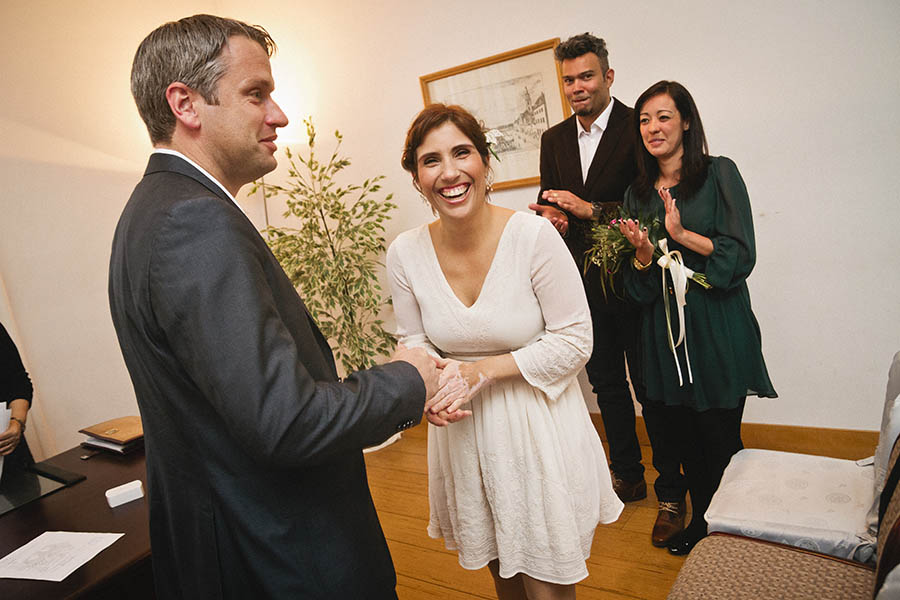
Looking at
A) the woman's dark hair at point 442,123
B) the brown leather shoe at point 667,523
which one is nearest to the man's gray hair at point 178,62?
the woman's dark hair at point 442,123

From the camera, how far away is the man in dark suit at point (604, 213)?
2588 mm

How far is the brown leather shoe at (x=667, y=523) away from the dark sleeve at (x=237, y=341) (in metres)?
2.01

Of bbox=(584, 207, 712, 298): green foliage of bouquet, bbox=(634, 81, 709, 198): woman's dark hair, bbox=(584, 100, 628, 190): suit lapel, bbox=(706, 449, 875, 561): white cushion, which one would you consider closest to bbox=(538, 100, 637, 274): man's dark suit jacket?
bbox=(584, 100, 628, 190): suit lapel

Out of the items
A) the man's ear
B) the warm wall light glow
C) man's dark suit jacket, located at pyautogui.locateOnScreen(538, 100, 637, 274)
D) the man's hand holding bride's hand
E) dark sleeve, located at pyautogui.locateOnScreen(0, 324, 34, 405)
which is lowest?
the man's hand holding bride's hand

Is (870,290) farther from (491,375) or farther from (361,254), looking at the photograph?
(361,254)

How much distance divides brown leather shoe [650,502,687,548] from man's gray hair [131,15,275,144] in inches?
93.8

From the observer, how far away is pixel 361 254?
4109mm

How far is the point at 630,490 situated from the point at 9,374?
111 inches

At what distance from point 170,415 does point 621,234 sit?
5.99 ft

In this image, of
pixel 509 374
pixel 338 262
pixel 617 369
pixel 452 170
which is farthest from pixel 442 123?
pixel 338 262

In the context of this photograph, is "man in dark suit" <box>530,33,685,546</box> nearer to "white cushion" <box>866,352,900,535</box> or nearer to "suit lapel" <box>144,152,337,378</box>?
"white cushion" <box>866,352,900,535</box>

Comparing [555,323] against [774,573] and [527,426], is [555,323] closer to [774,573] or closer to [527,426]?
[527,426]

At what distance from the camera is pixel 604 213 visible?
2643mm

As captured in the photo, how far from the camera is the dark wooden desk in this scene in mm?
1384
